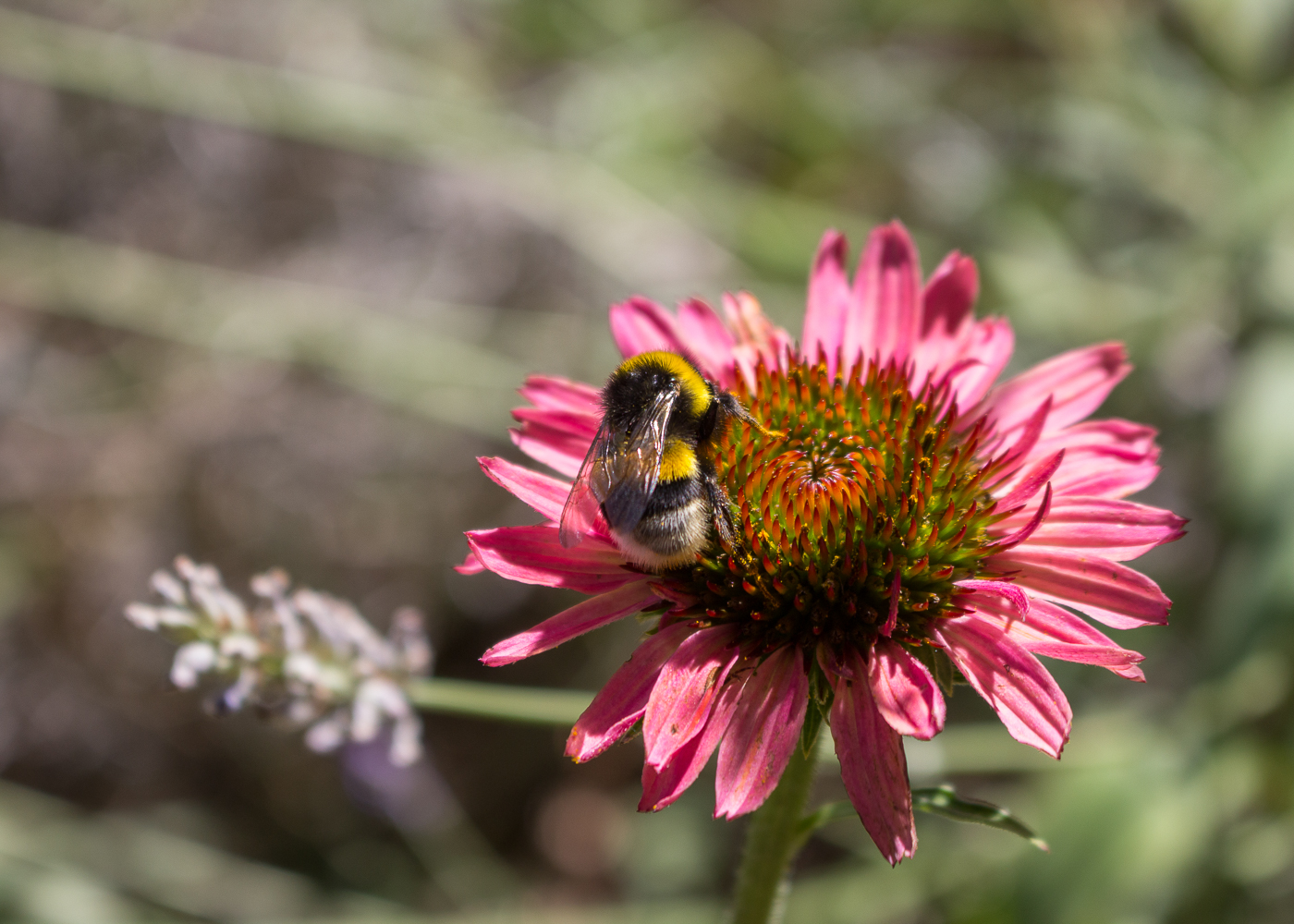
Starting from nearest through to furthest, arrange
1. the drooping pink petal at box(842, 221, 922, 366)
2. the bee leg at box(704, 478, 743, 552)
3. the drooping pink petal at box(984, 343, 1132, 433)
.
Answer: the bee leg at box(704, 478, 743, 552), the drooping pink petal at box(984, 343, 1132, 433), the drooping pink petal at box(842, 221, 922, 366)

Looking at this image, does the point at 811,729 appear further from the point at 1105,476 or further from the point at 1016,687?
the point at 1105,476

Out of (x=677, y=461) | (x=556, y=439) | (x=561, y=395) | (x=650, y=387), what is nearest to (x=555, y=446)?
(x=556, y=439)

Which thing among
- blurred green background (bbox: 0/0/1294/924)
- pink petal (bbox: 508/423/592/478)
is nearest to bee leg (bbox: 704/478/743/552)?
pink petal (bbox: 508/423/592/478)

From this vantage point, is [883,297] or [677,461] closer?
[677,461]

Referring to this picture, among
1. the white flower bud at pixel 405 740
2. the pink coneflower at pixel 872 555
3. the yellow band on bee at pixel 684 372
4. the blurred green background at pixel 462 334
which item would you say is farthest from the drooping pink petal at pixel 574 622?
the blurred green background at pixel 462 334

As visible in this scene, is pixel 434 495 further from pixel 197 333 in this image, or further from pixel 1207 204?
pixel 1207 204

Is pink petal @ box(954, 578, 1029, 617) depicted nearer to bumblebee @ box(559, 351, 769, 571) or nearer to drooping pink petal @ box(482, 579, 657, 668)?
bumblebee @ box(559, 351, 769, 571)

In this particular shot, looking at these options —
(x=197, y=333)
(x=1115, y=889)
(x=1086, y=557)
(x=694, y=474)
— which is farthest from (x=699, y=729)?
(x=197, y=333)
